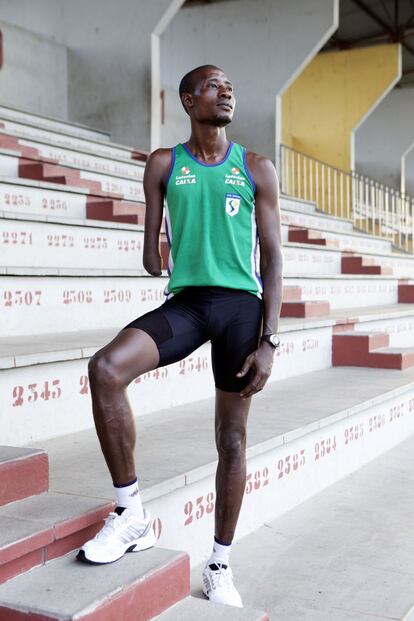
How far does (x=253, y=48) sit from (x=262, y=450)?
8283mm

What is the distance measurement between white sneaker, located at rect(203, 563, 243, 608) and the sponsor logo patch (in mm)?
828

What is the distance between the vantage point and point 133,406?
276cm

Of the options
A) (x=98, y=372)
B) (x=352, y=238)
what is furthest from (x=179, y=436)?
(x=352, y=238)

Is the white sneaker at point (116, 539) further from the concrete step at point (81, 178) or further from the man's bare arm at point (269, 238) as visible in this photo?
the concrete step at point (81, 178)

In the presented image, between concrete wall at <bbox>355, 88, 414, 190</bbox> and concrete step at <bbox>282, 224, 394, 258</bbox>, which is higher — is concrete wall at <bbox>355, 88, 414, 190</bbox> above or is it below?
above

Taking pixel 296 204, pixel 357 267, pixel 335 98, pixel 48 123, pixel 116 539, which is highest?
pixel 335 98

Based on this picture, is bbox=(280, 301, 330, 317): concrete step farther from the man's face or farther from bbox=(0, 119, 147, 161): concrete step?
the man's face

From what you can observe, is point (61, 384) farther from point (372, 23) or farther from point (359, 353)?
point (372, 23)

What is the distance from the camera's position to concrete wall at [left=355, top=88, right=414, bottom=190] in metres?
14.6

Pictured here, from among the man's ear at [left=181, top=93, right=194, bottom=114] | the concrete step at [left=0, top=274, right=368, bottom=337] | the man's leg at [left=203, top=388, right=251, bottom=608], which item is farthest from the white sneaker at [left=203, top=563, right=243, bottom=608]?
the concrete step at [left=0, top=274, right=368, bottom=337]

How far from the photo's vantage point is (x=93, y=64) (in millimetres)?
7465

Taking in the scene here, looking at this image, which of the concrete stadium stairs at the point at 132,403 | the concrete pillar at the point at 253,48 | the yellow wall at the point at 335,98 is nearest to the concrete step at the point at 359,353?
the concrete stadium stairs at the point at 132,403

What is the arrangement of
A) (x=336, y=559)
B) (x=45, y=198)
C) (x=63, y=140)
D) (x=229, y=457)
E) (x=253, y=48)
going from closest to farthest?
(x=229, y=457), (x=336, y=559), (x=45, y=198), (x=63, y=140), (x=253, y=48)

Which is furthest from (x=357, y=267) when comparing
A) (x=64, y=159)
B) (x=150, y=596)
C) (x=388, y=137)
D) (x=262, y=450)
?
(x=388, y=137)
